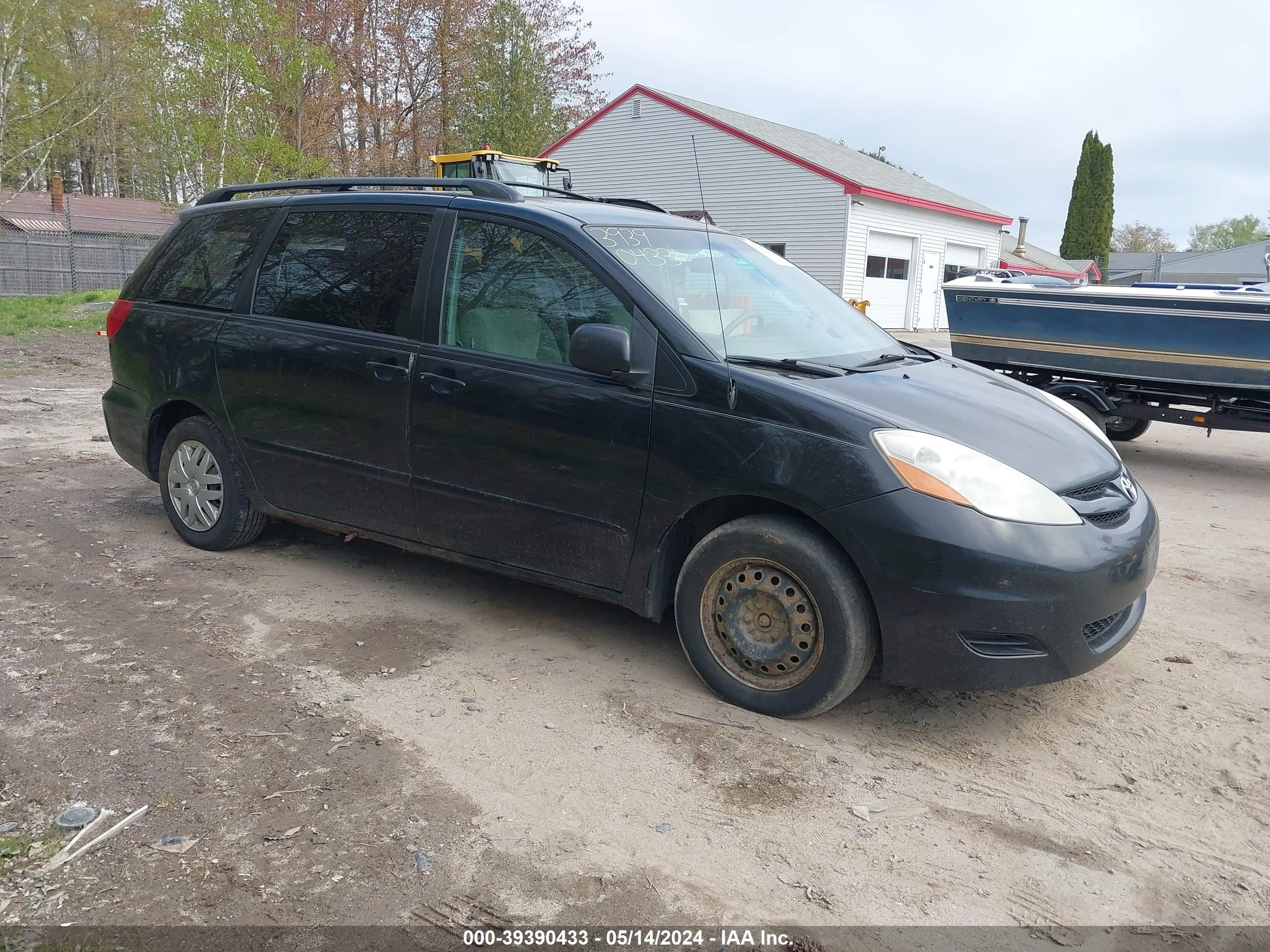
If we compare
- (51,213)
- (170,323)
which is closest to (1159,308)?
(170,323)

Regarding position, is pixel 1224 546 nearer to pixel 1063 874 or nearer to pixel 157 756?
pixel 1063 874

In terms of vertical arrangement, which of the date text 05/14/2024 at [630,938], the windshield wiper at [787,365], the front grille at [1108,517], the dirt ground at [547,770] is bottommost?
the date text 05/14/2024 at [630,938]

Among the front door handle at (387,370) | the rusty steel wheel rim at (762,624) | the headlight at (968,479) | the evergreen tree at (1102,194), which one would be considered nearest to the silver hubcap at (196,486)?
the front door handle at (387,370)

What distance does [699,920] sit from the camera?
2617 millimetres

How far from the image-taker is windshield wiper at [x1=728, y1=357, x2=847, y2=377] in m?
3.85

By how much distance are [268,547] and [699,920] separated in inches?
152

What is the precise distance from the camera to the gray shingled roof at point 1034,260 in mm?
40094

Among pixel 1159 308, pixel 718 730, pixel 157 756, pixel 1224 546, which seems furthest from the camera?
pixel 1159 308

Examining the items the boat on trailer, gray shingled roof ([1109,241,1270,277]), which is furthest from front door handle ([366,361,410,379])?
gray shingled roof ([1109,241,1270,277])

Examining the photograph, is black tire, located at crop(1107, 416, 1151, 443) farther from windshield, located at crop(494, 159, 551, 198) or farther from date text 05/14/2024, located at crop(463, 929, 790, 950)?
date text 05/14/2024, located at crop(463, 929, 790, 950)

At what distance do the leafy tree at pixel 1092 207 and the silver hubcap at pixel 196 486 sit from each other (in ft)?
162

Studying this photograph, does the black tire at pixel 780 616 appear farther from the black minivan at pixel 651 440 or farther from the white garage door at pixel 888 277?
the white garage door at pixel 888 277

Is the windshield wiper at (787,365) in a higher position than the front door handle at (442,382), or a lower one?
higher

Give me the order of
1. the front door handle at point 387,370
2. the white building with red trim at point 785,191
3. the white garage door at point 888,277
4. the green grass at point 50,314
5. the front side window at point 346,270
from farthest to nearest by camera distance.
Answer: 1. the white garage door at point 888,277
2. the white building with red trim at point 785,191
3. the green grass at point 50,314
4. the front side window at point 346,270
5. the front door handle at point 387,370
